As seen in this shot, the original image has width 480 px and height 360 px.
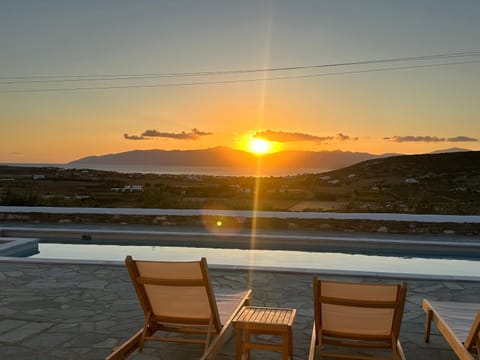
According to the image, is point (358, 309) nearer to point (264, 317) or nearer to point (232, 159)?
point (264, 317)

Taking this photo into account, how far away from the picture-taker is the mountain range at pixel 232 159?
140 feet

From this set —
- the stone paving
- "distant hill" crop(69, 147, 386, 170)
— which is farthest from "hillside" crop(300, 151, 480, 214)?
"distant hill" crop(69, 147, 386, 170)

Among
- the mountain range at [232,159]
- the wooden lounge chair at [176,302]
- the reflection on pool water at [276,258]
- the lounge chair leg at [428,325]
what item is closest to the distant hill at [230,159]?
the mountain range at [232,159]

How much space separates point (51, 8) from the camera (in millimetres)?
11914

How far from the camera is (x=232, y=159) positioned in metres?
43.0

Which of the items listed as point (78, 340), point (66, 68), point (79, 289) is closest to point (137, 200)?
point (66, 68)

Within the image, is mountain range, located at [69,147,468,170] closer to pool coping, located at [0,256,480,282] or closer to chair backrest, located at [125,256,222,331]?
pool coping, located at [0,256,480,282]

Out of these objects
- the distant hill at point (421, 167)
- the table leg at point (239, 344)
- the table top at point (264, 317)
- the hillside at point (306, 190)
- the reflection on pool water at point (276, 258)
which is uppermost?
the distant hill at point (421, 167)

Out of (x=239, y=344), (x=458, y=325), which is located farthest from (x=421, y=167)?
(x=239, y=344)

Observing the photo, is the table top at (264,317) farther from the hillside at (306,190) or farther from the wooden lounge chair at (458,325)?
the hillside at (306,190)

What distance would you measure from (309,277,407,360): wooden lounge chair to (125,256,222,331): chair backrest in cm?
72

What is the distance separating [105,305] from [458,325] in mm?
3172

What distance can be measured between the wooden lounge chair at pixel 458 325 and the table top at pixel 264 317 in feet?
3.38

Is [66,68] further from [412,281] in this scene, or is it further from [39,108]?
[412,281]
